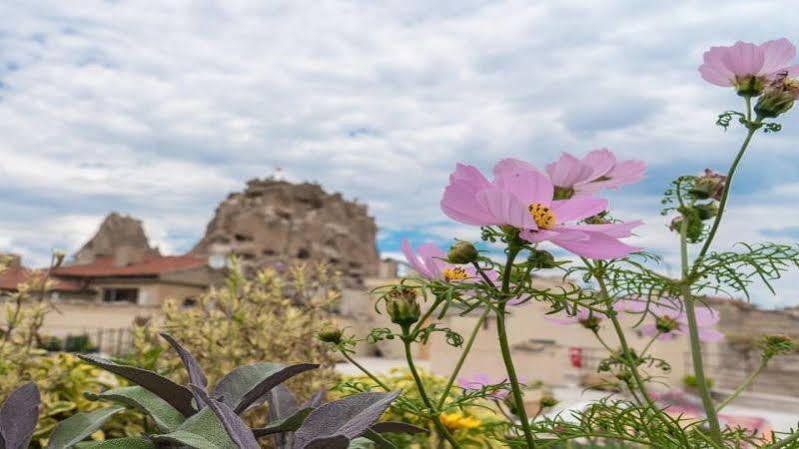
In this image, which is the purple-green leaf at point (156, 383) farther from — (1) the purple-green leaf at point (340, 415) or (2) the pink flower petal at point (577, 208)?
(2) the pink flower petal at point (577, 208)

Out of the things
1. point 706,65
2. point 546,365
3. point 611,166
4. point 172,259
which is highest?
point 172,259

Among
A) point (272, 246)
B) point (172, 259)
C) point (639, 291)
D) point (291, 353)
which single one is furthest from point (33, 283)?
point (272, 246)

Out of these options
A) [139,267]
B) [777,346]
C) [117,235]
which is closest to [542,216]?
[777,346]

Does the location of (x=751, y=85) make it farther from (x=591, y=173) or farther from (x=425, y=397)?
(x=425, y=397)

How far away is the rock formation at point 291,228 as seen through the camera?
139 feet

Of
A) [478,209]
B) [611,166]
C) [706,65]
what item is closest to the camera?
[478,209]

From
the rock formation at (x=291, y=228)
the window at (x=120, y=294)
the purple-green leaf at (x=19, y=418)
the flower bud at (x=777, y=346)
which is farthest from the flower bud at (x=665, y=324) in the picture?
the rock formation at (x=291, y=228)

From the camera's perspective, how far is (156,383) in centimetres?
108

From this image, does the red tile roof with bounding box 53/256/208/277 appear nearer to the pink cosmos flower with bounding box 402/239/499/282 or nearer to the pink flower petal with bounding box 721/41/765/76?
the pink cosmos flower with bounding box 402/239/499/282

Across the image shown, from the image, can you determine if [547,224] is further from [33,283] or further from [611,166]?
[33,283]

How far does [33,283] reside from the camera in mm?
2867

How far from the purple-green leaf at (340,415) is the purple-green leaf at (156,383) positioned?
25 cm

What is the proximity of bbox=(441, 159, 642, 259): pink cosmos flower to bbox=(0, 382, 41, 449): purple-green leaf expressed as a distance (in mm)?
797

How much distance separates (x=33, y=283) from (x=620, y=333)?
2549mm
